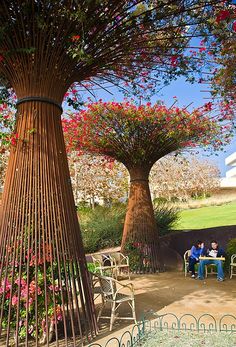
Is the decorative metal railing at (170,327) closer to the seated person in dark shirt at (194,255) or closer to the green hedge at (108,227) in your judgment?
the seated person in dark shirt at (194,255)

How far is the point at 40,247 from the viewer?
3.30 m

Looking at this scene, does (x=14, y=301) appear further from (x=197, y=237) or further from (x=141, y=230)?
(x=197, y=237)

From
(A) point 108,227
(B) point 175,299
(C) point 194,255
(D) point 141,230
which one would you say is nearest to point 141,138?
(D) point 141,230

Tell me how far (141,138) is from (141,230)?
2.28 m

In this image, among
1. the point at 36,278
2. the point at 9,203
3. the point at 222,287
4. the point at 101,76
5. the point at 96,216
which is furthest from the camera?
the point at 96,216

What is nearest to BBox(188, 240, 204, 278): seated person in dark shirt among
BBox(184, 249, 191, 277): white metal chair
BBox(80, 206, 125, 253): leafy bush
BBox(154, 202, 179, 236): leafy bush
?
BBox(184, 249, 191, 277): white metal chair

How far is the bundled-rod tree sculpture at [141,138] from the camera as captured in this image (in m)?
7.82

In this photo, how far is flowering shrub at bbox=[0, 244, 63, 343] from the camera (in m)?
3.20

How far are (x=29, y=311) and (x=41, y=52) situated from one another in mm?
2627

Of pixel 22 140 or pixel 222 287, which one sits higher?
pixel 22 140

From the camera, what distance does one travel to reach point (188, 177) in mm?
28062

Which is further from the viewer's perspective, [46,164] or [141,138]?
[141,138]

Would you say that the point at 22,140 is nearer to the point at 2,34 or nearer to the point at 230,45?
the point at 2,34

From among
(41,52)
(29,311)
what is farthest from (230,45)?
(29,311)
